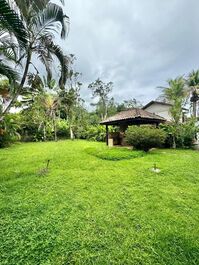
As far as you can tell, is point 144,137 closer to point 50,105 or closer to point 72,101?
point 50,105

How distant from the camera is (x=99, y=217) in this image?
4.48 meters

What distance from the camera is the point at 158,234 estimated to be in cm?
391

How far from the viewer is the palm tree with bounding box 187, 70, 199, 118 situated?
19562 millimetres

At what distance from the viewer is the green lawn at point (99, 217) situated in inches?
135

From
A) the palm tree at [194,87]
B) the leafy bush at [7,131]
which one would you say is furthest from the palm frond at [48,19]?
the palm tree at [194,87]

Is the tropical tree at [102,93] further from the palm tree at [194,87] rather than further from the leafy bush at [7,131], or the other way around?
the leafy bush at [7,131]

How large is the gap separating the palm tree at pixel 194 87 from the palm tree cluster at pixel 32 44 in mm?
15455

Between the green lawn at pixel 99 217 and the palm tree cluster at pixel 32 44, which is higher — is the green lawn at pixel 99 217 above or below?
below

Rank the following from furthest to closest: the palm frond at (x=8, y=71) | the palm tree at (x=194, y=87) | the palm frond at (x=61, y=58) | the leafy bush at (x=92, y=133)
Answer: the leafy bush at (x=92, y=133) → the palm tree at (x=194, y=87) → the palm frond at (x=61, y=58) → the palm frond at (x=8, y=71)

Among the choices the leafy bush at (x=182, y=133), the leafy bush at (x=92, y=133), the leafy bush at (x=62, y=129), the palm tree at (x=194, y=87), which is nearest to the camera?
the leafy bush at (x=182, y=133)

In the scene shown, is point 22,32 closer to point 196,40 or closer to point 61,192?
point 61,192

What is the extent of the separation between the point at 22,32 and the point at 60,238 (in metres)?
4.22

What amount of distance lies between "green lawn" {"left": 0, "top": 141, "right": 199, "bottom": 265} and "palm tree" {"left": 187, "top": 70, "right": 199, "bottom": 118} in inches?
557

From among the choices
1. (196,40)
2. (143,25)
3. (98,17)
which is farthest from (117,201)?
(196,40)
